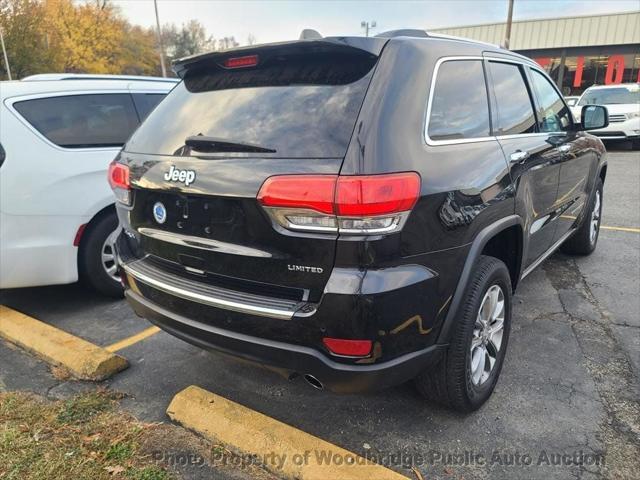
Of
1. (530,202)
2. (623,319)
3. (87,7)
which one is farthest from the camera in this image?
(87,7)

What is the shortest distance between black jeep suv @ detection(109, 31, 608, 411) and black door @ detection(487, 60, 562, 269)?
0.05 meters

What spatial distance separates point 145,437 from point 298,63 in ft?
6.42

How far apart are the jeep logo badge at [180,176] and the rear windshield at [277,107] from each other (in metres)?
0.11

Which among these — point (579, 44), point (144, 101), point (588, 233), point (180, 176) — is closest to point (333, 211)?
point (180, 176)

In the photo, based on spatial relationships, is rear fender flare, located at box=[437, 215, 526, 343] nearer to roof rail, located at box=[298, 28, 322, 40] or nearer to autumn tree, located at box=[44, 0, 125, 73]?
roof rail, located at box=[298, 28, 322, 40]

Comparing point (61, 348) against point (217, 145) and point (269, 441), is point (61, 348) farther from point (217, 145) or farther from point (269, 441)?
point (217, 145)

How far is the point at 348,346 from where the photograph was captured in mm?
1932

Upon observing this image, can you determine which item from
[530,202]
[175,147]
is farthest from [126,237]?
[530,202]

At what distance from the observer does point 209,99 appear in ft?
8.18

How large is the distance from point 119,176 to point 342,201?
4.80 ft

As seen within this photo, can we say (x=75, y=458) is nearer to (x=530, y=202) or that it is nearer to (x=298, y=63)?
(x=298, y=63)

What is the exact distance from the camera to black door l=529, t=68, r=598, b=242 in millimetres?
3590

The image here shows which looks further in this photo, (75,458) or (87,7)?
(87,7)

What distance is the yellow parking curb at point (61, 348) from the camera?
2.99m
